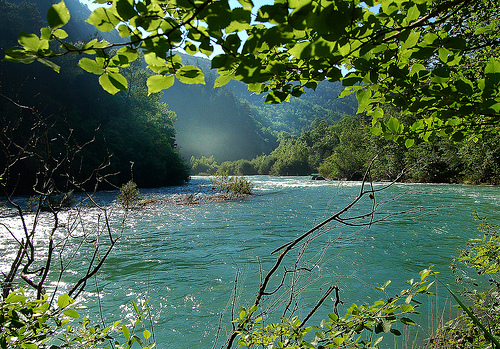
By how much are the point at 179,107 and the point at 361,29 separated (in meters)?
170

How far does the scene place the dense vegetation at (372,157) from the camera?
7624 mm

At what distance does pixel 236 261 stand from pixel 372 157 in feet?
77.3

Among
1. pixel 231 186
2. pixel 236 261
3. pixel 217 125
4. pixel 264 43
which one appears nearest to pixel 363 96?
pixel 264 43

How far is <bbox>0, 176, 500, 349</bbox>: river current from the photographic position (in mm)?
4047

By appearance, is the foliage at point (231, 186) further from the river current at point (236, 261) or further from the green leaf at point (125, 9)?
the green leaf at point (125, 9)

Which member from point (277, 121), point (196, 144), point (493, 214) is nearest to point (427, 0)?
point (493, 214)

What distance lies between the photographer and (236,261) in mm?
6438

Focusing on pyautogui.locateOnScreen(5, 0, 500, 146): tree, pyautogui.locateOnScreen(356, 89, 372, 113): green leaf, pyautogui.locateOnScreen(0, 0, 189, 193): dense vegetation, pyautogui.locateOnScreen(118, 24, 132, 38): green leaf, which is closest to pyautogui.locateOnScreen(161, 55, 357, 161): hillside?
pyautogui.locateOnScreen(0, 0, 189, 193): dense vegetation

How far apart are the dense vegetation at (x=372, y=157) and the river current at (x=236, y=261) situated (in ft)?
6.07

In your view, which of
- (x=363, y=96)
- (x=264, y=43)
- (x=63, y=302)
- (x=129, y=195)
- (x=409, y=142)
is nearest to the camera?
(x=264, y=43)

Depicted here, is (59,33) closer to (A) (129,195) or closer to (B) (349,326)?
(B) (349,326)

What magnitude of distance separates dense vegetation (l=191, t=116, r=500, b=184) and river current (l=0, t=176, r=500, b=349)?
185 cm

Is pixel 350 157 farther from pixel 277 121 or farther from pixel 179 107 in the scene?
pixel 277 121

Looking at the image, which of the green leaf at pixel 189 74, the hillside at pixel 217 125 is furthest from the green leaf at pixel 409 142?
the hillside at pixel 217 125
